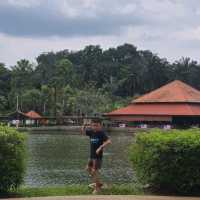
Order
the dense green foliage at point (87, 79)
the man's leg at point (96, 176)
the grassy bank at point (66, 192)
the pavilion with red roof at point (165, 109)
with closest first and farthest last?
the grassy bank at point (66, 192) → the man's leg at point (96, 176) → the pavilion with red roof at point (165, 109) → the dense green foliage at point (87, 79)

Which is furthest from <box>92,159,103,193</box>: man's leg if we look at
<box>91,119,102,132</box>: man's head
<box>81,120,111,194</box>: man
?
<box>91,119,102,132</box>: man's head

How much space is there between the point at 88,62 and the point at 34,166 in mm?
100948

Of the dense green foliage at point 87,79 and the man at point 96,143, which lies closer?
the man at point 96,143

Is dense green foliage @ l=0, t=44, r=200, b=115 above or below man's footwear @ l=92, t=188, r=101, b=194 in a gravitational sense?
above

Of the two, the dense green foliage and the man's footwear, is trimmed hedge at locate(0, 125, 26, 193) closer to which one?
the man's footwear

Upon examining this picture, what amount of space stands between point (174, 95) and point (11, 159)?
6729 centimetres

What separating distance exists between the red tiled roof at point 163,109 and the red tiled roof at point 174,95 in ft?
2.23

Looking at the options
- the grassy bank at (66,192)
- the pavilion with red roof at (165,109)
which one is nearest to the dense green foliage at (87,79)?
the pavilion with red roof at (165,109)

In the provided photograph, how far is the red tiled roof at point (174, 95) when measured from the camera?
242ft

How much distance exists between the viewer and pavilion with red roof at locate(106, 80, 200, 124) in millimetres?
69812

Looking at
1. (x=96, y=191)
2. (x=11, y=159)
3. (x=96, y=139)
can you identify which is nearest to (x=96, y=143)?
(x=96, y=139)

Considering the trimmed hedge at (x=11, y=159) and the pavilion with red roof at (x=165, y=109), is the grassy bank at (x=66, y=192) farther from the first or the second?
the pavilion with red roof at (x=165, y=109)

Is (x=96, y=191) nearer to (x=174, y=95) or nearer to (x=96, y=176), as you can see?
(x=96, y=176)

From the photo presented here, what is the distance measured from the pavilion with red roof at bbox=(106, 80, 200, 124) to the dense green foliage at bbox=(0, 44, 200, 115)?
7953 mm
